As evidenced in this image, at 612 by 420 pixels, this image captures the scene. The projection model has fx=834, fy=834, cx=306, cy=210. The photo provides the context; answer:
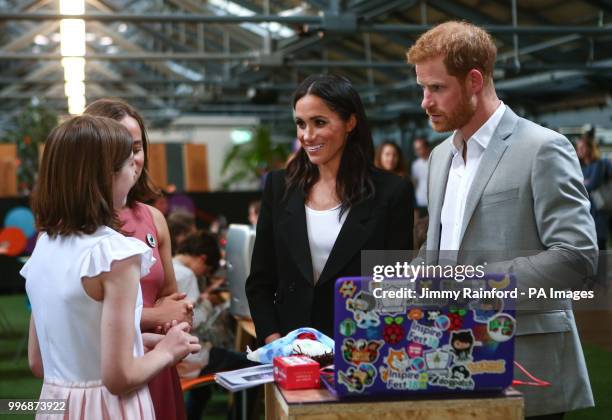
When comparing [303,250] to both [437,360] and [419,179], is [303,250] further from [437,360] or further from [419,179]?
[419,179]

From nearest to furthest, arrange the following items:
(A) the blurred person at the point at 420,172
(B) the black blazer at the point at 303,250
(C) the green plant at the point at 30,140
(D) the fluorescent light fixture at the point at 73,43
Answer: (B) the black blazer at the point at 303,250, (D) the fluorescent light fixture at the point at 73,43, (A) the blurred person at the point at 420,172, (C) the green plant at the point at 30,140

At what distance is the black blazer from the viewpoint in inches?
94.9

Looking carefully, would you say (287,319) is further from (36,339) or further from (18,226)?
(18,226)

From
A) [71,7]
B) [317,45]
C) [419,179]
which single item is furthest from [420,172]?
[71,7]

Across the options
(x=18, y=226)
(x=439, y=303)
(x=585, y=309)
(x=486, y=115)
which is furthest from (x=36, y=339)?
(x=18, y=226)

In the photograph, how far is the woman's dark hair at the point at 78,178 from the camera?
5.76 feet

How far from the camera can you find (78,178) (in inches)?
68.9

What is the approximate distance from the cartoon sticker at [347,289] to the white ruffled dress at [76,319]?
0.47m

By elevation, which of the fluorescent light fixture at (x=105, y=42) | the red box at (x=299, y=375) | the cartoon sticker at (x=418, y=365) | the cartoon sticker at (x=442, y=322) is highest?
the fluorescent light fixture at (x=105, y=42)

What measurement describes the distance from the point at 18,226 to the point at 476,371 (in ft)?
29.5

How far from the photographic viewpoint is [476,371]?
4.95 ft

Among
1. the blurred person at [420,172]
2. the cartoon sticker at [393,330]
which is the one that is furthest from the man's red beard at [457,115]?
the blurred person at [420,172]

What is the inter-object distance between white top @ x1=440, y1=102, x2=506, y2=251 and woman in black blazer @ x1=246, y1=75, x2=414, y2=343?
16.6 inches

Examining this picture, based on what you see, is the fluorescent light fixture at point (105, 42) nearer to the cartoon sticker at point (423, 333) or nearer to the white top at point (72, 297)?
the white top at point (72, 297)
